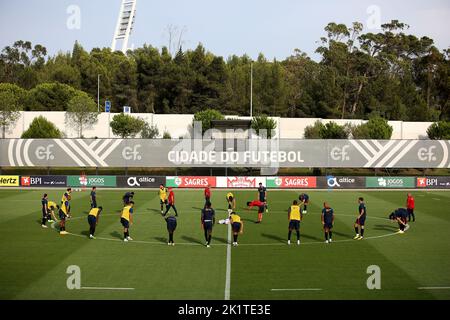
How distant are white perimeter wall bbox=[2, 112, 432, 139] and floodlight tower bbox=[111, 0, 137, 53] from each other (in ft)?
311

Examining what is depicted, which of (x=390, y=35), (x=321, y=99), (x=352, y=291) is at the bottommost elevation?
(x=352, y=291)

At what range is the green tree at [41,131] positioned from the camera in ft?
209

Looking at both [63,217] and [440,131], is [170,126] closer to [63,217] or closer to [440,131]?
[440,131]

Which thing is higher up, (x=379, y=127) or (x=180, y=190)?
(x=379, y=127)

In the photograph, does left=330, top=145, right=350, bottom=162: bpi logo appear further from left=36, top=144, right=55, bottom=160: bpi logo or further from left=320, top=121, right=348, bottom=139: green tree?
left=36, top=144, right=55, bottom=160: bpi logo

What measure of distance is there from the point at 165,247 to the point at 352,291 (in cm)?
914

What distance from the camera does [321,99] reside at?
92500mm

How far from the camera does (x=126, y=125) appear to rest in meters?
67.4

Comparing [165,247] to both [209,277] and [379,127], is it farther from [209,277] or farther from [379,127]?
[379,127]

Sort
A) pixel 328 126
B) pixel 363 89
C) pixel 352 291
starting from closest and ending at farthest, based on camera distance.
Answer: pixel 352 291 < pixel 328 126 < pixel 363 89

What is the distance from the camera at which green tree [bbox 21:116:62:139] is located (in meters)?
63.7

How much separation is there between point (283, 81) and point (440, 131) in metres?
36.0

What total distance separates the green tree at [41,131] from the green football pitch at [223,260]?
31858 mm
